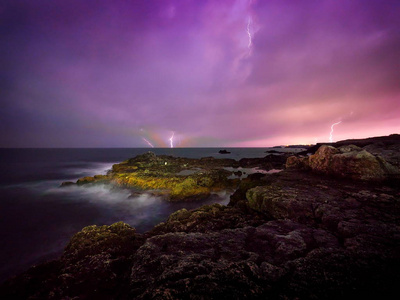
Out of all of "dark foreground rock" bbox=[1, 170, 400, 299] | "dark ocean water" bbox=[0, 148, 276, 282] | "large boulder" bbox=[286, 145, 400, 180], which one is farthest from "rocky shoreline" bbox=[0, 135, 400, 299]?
"dark ocean water" bbox=[0, 148, 276, 282]

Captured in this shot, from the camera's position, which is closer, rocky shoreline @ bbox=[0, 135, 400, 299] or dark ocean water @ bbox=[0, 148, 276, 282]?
rocky shoreline @ bbox=[0, 135, 400, 299]

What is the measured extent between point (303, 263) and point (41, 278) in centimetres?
755

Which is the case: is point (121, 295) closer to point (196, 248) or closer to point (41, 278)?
point (196, 248)

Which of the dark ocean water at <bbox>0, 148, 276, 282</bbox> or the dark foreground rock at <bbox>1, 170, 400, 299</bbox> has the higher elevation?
the dark foreground rock at <bbox>1, 170, 400, 299</bbox>

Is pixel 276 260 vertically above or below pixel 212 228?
above

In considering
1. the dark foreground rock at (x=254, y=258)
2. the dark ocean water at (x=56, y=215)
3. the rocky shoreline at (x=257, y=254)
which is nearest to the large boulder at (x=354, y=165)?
the rocky shoreline at (x=257, y=254)

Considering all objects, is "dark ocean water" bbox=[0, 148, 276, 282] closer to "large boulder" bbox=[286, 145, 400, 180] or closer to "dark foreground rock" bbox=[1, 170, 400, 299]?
"dark foreground rock" bbox=[1, 170, 400, 299]

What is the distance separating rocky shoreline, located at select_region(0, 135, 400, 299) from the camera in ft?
9.68

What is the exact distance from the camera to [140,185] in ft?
62.4

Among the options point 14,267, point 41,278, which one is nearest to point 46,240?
point 14,267

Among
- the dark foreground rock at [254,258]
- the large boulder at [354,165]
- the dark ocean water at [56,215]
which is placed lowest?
the dark ocean water at [56,215]

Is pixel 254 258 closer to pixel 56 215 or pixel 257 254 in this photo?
pixel 257 254

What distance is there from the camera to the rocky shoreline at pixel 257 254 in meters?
2.95

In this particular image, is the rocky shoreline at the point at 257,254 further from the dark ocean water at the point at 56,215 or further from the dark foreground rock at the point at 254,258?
the dark ocean water at the point at 56,215
